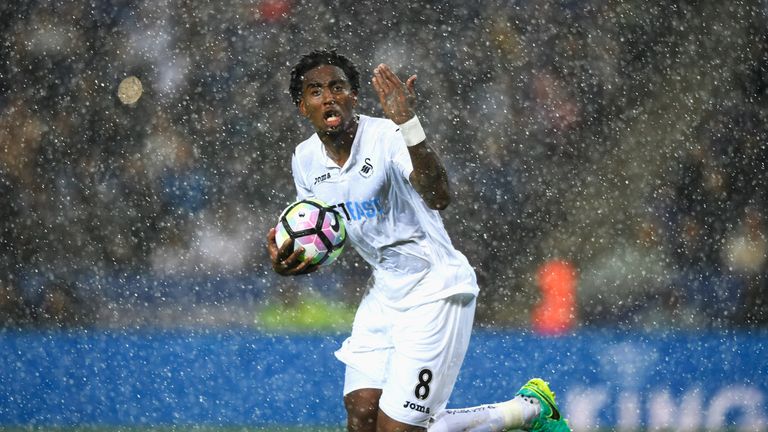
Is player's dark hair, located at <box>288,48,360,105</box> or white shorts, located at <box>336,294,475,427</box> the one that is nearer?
white shorts, located at <box>336,294,475,427</box>

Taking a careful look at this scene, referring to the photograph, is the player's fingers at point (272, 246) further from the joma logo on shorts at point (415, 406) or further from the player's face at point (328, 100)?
the joma logo on shorts at point (415, 406)

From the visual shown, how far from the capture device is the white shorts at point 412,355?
3.84 metres

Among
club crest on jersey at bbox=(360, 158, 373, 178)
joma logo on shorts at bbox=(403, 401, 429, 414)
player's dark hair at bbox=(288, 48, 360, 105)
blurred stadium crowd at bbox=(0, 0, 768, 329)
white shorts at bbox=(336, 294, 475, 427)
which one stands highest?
blurred stadium crowd at bbox=(0, 0, 768, 329)

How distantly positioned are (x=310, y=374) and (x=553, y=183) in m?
3.57

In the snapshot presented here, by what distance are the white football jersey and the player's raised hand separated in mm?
347

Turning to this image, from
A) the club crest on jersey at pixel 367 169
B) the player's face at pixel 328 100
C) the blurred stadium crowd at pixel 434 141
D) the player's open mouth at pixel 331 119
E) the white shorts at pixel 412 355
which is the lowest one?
the white shorts at pixel 412 355

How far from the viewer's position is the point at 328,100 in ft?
12.6

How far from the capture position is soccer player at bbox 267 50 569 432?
3832mm

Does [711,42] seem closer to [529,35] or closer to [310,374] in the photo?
[529,35]

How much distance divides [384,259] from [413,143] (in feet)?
2.19

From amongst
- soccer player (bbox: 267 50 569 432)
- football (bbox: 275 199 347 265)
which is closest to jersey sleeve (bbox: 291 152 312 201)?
soccer player (bbox: 267 50 569 432)

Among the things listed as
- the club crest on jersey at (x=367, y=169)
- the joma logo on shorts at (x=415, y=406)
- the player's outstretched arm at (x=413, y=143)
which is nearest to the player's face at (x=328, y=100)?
the club crest on jersey at (x=367, y=169)

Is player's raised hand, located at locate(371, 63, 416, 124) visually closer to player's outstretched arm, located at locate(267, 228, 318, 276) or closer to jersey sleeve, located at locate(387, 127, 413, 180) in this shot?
jersey sleeve, located at locate(387, 127, 413, 180)

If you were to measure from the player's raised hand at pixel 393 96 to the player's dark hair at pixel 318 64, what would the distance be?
56 cm
